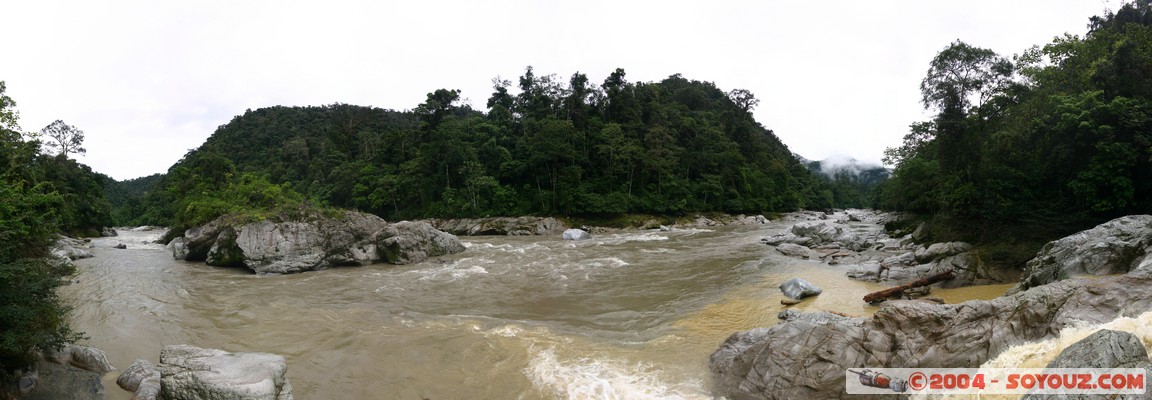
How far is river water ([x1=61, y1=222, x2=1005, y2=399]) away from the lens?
7.44 metres

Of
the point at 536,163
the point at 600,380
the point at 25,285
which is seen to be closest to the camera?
the point at 25,285

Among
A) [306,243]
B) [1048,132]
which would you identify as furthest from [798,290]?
[306,243]

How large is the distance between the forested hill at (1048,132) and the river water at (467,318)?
5425mm

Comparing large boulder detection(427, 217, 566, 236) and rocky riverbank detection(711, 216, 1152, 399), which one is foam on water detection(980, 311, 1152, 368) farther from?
large boulder detection(427, 217, 566, 236)

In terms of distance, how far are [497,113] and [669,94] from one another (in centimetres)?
3100

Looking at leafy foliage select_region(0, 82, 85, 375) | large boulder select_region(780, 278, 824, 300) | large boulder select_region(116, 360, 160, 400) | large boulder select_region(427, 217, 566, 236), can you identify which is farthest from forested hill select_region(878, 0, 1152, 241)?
large boulder select_region(427, 217, 566, 236)

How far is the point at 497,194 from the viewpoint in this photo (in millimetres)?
44469

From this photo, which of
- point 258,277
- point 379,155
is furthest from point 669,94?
point 258,277

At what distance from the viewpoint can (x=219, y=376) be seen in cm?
602

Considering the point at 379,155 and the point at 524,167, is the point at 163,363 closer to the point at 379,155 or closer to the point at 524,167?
the point at 524,167

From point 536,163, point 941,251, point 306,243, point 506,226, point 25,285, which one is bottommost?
point 941,251

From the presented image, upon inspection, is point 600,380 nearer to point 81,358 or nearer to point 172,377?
point 172,377

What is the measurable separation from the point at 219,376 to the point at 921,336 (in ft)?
33.6

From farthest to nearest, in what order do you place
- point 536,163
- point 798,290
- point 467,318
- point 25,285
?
point 536,163 → point 798,290 → point 467,318 → point 25,285
